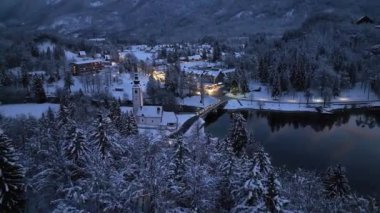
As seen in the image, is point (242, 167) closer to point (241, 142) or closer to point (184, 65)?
point (241, 142)

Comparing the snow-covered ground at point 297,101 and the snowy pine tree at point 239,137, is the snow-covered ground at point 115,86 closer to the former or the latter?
the snow-covered ground at point 297,101

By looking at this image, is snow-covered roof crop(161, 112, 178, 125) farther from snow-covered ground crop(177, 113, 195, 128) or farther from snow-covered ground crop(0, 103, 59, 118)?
snow-covered ground crop(0, 103, 59, 118)

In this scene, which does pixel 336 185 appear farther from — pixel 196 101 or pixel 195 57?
pixel 195 57

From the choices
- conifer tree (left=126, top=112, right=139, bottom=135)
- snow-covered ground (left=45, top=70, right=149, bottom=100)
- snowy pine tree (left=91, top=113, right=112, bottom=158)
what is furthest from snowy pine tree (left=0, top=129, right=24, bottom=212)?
snow-covered ground (left=45, top=70, right=149, bottom=100)

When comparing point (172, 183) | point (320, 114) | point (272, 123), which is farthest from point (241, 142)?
point (320, 114)

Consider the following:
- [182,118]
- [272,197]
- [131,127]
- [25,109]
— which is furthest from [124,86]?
[272,197]

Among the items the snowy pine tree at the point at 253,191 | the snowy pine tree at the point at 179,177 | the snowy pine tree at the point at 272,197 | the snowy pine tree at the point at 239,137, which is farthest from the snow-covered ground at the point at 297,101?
the snowy pine tree at the point at 272,197
